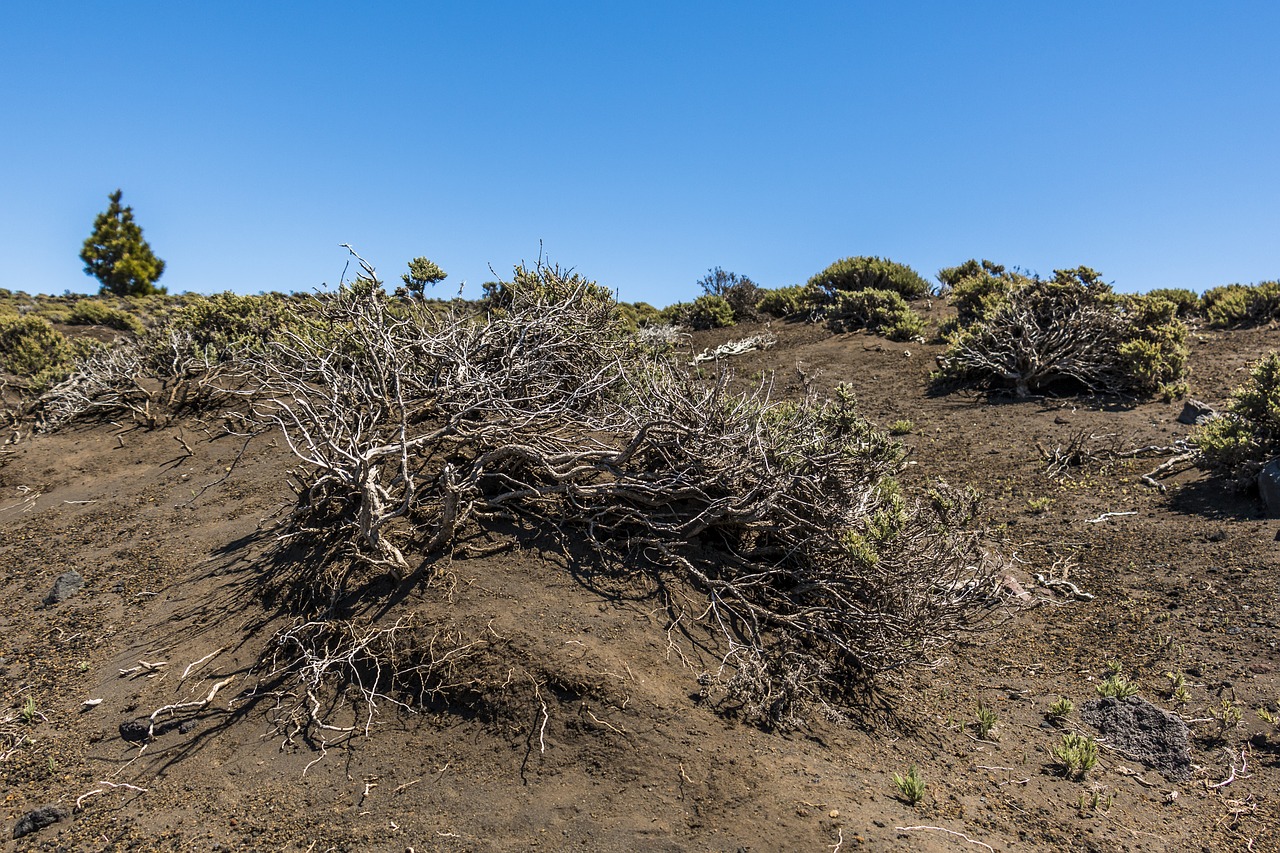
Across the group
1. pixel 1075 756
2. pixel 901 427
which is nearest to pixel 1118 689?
pixel 1075 756

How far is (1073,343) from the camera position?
35.0ft

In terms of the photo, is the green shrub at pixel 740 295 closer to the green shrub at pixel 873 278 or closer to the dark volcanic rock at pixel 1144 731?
the green shrub at pixel 873 278

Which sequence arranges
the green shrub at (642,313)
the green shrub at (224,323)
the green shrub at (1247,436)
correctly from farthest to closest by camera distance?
the green shrub at (642,313) < the green shrub at (224,323) < the green shrub at (1247,436)

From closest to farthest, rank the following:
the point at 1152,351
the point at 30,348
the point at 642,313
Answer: the point at 1152,351
the point at 30,348
the point at 642,313

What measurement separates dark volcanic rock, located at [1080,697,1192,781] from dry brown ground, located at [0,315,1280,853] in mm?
102

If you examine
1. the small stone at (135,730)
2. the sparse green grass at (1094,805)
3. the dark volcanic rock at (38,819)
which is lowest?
the dark volcanic rock at (38,819)

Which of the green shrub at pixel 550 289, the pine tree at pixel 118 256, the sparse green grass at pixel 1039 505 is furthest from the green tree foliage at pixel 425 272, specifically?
the pine tree at pixel 118 256

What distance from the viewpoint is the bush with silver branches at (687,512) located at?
4566mm

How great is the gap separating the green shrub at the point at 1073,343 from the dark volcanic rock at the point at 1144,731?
6.85 meters

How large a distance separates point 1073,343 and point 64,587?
11.7m

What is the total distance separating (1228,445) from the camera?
23.6 feet

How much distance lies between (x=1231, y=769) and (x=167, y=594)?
666 cm

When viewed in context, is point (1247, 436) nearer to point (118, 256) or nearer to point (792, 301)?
point (792, 301)

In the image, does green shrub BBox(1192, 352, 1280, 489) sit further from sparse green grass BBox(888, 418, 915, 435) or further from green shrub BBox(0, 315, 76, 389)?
green shrub BBox(0, 315, 76, 389)
